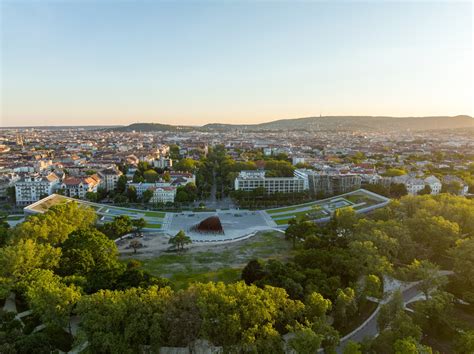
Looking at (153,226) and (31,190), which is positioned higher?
(31,190)

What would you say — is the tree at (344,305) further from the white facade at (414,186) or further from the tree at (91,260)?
the white facade at (414,186)

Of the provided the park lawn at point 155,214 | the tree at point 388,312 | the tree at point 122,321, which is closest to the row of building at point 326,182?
the park lawn at point 155,214

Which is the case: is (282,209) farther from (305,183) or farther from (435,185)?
(435,185)

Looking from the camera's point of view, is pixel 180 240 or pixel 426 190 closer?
pixel 180 240

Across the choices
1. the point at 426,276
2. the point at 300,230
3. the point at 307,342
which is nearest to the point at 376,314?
the point at 426,276

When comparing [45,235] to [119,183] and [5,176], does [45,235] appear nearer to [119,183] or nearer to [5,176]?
[119,183]

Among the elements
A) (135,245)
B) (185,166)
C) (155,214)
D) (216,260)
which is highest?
(185,166)

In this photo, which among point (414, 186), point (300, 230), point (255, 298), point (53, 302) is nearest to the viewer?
point (255, 298)
